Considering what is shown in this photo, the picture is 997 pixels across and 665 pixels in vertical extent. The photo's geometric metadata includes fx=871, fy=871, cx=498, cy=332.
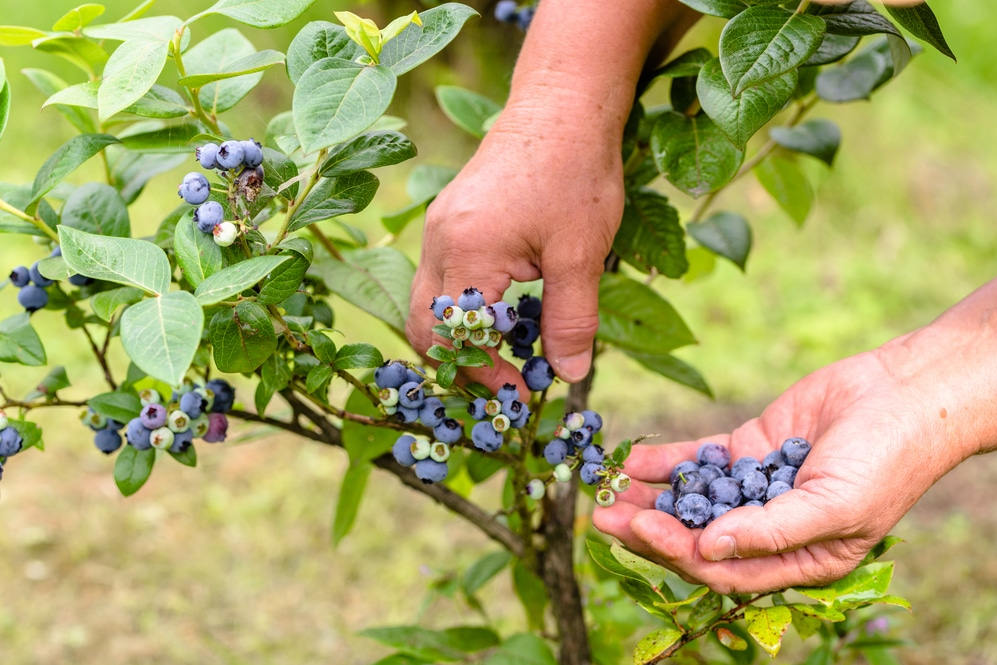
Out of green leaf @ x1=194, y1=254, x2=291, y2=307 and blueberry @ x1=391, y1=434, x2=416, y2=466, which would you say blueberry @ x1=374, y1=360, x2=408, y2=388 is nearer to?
blueberry @ x1=391, y1=434, x2=416, y2=466

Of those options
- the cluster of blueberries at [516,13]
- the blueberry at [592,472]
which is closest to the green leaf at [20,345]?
the blueberry at [592,472]

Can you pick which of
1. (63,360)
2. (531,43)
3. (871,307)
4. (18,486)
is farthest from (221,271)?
(871,307)

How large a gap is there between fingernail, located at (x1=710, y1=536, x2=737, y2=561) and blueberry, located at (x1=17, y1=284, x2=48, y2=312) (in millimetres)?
769

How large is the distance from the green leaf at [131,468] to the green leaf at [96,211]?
0.24 meters

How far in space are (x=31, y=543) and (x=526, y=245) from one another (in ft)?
6.35

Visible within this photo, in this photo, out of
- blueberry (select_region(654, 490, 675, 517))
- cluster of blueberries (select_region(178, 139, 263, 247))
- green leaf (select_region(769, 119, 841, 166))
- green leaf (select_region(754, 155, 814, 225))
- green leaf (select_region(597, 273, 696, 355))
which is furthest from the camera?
green leaf (select_region(754, 155, 814, 225))

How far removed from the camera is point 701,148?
94 centimetres

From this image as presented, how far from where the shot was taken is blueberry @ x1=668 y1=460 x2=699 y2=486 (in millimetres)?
972

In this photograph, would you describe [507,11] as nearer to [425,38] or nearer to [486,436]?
[425,38]

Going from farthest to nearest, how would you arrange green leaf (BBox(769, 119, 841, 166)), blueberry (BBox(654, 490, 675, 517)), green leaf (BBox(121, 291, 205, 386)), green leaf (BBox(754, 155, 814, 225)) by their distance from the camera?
1. green leaf (BBox(754, 155, 814, 225))
2. green leaf (BBox(769, 119, 841, 166))
3. blueberry (BBox(654, 490, 675, 517))
4. green leaf (BBox(121, 291, 205, 386))

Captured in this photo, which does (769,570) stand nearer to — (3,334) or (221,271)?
(221,271)

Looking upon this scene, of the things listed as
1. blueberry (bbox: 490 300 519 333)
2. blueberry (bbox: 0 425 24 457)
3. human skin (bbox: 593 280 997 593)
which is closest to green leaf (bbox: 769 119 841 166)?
human skin (bbox: 593 280 997 593)

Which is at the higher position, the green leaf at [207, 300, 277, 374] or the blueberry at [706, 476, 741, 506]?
the green leaf at [207, 300, 277, 374]

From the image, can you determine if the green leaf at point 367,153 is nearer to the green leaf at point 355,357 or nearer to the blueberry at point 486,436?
the green leaf at point 355,357
